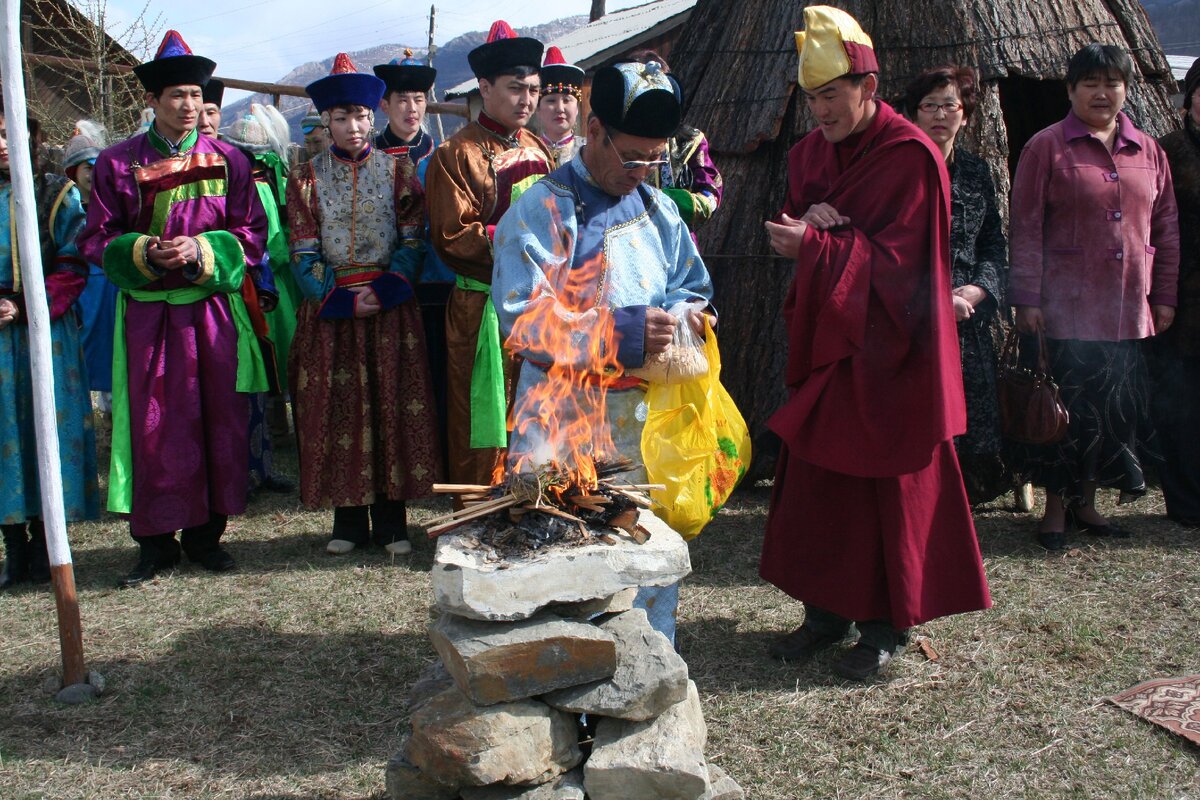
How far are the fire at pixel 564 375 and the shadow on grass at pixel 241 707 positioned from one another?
116 centimetres

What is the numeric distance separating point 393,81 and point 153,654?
3456 mm

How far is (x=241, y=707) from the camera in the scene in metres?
3.69

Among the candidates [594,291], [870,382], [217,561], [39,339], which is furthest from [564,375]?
[217,561]

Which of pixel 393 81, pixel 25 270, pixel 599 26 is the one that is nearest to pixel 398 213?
pixel 393 81

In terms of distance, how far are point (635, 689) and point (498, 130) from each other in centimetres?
330

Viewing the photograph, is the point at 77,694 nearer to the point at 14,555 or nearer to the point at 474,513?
the point at 14,555

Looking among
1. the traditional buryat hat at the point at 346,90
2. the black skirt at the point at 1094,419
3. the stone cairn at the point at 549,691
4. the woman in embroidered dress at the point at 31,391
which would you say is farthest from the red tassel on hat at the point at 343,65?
the black skirt at the point at 1094,419

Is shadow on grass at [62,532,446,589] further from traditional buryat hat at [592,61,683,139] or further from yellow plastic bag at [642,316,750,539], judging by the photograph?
traditional buryat hat at [592,61,683,139]

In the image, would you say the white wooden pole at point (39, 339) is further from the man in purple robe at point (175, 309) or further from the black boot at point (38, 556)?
the black boot at point (38, 556)

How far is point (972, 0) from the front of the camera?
19.8 ft

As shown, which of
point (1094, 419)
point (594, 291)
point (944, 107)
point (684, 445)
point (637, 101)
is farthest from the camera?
point (1094, 419)

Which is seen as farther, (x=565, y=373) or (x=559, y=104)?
(x=559, y=104)

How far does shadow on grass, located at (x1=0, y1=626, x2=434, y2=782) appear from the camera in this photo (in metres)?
3.37

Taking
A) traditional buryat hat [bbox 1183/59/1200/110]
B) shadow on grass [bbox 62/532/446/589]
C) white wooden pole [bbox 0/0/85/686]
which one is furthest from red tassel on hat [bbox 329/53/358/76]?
traditional buryat hat [bbox 1183/59/1200/110]
